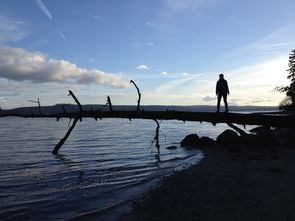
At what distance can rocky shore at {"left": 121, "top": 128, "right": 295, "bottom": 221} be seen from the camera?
6.02m

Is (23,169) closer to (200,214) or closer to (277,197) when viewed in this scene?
(200,214)

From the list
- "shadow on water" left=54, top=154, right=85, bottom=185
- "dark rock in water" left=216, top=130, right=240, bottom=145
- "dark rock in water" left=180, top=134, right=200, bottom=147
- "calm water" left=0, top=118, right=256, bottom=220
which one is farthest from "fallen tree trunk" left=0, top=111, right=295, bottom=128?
"dark rock in water" left=216, top=130, right=240, bottom=145

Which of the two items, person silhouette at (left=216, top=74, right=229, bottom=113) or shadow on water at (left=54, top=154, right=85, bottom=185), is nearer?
shadow on water at (left=54, top=154, right=85, bottom=185)

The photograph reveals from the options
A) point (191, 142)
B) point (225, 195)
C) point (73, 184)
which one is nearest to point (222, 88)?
point (191, 142)

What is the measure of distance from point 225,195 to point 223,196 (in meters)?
0.12

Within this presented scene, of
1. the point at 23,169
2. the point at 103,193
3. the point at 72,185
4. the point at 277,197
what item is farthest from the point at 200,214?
the point at 23,169

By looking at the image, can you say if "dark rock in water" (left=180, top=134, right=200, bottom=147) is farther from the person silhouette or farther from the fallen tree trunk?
the fallen tree trunk

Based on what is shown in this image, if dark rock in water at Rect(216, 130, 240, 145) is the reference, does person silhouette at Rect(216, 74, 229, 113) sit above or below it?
above

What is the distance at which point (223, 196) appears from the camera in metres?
7.29

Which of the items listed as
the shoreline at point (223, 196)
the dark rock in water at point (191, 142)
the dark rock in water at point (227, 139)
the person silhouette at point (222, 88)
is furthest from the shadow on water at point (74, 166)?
the dark rock in water at point (227, 139)

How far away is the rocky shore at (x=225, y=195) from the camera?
19.7 feet

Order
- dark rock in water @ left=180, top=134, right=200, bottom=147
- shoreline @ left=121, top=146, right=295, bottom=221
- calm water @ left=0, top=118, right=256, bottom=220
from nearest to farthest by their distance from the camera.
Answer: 1. shoreline @ left=121, top=146, right=295, bottom=221
2. calm water @ left=0, top=118, right=256, bottom=220
3. dark rock in water @ left=180, top=134, right=200, bottom=147

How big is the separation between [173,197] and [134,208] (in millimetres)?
1396

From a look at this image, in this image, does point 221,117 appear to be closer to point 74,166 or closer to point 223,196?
point 223,196
